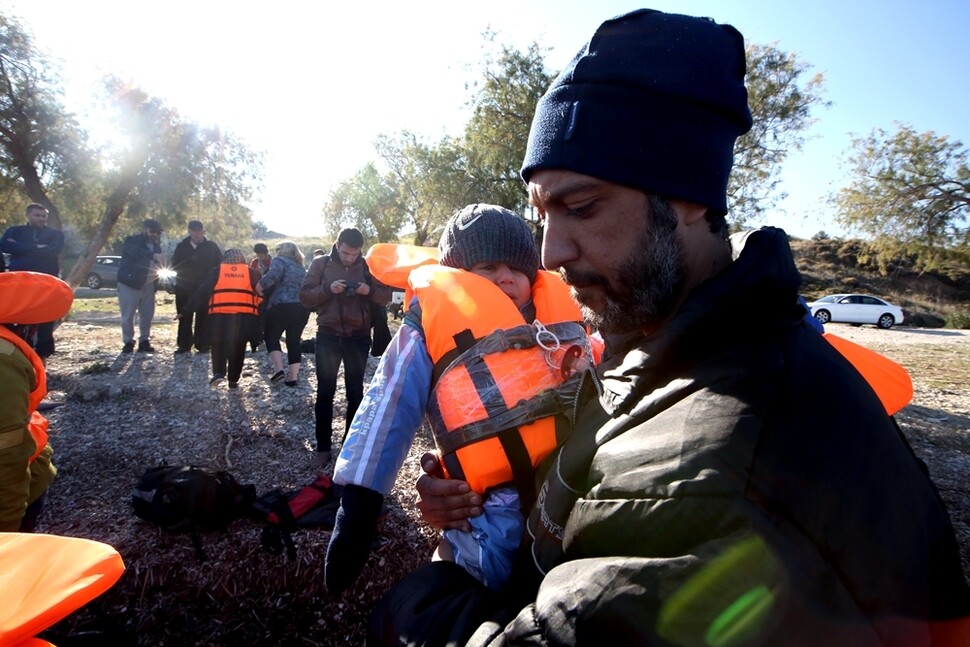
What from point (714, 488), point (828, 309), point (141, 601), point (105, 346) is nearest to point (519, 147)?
point (105, 346)

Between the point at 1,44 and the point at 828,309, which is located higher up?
the point at 1,44

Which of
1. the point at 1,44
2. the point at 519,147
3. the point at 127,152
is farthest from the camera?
the point at 127,152

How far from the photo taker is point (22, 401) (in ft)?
8.92

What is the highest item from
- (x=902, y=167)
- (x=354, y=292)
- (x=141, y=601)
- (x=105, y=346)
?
(x=902, y=167)

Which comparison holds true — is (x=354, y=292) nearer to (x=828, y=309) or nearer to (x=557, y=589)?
(x=557, y=589)

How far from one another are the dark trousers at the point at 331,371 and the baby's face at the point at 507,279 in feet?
11.6

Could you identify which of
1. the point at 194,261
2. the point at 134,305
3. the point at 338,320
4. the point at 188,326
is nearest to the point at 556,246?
the point at 338,320

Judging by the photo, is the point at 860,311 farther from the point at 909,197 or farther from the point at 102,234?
the point at 102,234

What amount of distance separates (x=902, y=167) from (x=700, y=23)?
25.1m

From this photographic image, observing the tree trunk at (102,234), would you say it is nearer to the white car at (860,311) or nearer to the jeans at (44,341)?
the jeans at (44,341)

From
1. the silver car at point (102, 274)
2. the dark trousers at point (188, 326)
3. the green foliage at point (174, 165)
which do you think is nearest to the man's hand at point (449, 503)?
the dark trousers at point (188, 326)

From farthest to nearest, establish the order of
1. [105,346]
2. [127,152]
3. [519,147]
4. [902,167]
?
[902,167] → [127,152] → [519,147] → [105,346]

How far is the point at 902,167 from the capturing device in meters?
20.2

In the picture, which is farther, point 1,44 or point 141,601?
point 1,44
